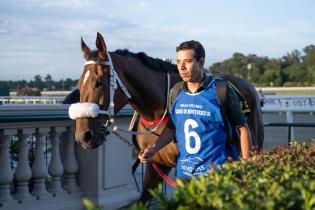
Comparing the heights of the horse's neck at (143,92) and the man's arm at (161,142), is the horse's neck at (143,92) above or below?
above

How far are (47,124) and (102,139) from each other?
1.16 metres

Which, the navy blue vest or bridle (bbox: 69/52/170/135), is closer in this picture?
the navy blue vest

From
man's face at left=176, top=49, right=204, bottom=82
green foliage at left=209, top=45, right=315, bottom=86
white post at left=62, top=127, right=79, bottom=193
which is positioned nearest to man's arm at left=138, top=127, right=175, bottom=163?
man's face at left=176, top=49, right=204, bottom=82

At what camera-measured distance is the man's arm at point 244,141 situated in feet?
10.9

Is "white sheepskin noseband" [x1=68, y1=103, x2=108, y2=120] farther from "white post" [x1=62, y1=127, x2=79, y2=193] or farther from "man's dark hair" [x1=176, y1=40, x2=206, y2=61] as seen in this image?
"white post" [x1=62, y1=127, x2=79, y2=193]

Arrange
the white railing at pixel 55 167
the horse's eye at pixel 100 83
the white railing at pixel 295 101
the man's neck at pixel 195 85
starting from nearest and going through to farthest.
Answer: the man's neck at pixel 195 85 → the horse's eye at pixel 100 83 → the white railing at pixel 55 167 → the white railing at pixel 295 101

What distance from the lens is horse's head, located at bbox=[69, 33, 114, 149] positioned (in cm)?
388

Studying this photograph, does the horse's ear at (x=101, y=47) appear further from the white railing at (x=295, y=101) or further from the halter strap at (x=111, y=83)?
the white railing at (x=295, y=101)

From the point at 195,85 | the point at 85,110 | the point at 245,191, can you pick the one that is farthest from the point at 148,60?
the point at 245,191

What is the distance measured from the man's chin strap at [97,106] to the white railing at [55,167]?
2.45 feet

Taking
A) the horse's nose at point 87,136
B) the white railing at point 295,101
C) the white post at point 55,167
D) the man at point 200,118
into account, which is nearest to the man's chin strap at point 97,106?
the horse's nose at point 87,136

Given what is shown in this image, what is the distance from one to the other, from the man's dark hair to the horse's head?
0.83 m

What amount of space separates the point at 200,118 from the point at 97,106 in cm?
87

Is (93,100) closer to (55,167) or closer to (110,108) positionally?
(110,108)
